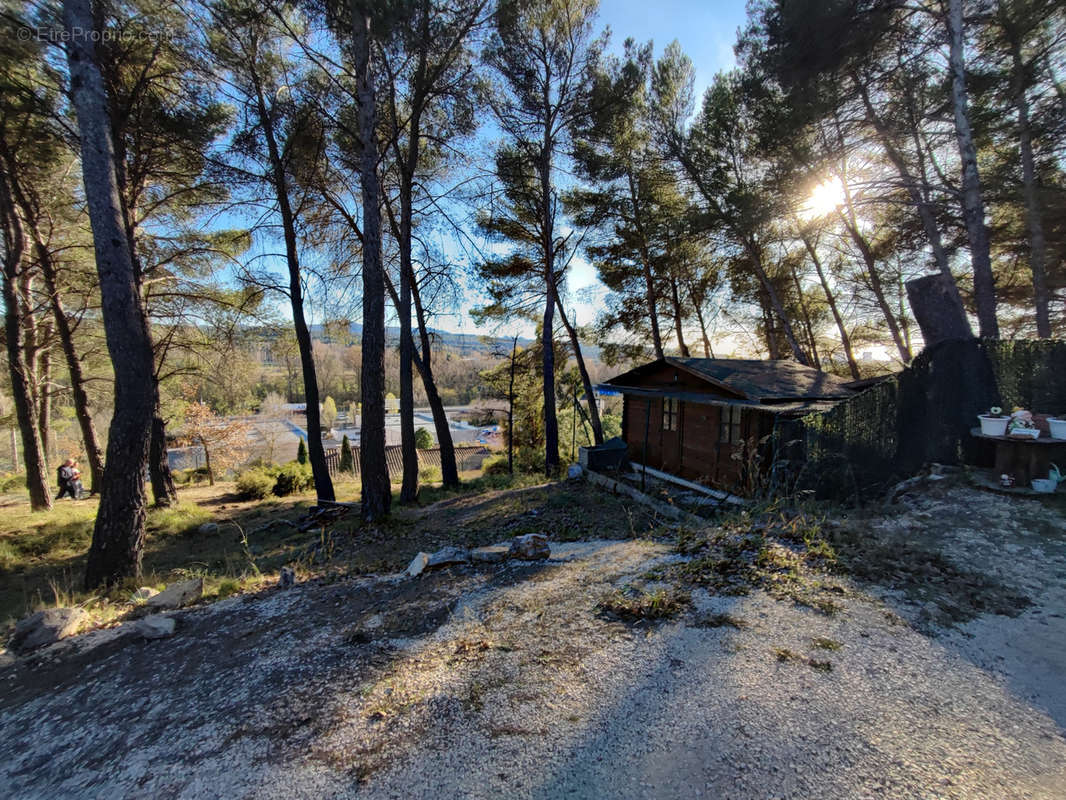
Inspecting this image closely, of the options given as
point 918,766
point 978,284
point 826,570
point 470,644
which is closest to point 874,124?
point 978,284

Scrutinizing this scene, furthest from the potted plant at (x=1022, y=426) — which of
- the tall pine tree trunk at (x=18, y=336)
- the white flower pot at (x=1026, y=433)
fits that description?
the tall pine tree trunk at (x=18, y=336)

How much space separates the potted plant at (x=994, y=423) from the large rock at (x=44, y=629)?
27.4ft

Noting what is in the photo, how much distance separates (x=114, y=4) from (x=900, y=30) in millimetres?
11801

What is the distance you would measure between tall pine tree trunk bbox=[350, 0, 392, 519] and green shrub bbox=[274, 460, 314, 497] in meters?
8.30

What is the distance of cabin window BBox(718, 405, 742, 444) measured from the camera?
8031mm

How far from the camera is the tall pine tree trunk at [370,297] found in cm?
643

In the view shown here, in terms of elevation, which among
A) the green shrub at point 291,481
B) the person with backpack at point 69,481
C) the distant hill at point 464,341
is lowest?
the green shrub at point 291,481

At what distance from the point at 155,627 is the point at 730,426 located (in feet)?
27.4

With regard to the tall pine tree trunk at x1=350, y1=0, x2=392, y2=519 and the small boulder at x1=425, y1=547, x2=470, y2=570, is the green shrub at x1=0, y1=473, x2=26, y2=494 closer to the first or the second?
the tall pine tree trunk at x1=350, y1=0, x2=392, y2=519

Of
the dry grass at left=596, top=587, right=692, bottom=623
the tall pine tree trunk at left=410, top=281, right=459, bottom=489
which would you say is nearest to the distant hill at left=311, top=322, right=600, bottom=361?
the tall pine tree trunk at left=410, top=281, right=459, bottom=489

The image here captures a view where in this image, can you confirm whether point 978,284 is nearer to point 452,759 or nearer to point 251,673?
point 452,759

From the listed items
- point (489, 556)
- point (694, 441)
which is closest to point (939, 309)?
point (694, 441)

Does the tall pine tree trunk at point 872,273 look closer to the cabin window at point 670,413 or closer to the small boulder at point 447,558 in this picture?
the cabin window at point 670,413

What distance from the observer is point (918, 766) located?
1.51m
